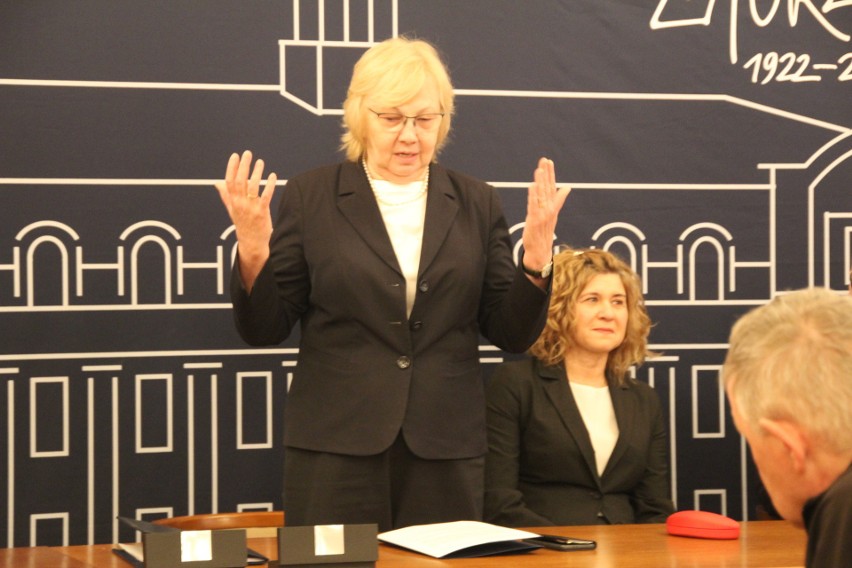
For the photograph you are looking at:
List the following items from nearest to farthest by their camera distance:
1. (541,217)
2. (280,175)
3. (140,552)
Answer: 1. (140,552)
2. (541,217)
3. (280,175)

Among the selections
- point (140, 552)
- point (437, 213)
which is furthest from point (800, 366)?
point (437, 213)

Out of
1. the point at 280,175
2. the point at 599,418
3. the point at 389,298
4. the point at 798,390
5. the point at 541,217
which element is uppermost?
the point at 280,175

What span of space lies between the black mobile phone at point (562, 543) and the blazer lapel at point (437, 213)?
31.4 inches

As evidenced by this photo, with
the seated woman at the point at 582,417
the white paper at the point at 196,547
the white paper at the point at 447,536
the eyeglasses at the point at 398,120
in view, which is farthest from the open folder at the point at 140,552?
the seated woman at the point at 582,417

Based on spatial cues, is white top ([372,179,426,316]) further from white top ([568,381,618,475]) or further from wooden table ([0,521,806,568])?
white top ([568,381,618,475])

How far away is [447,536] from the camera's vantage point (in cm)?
232

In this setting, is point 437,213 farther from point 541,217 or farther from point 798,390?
point 798,390

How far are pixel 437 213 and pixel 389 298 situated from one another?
10.6 inches

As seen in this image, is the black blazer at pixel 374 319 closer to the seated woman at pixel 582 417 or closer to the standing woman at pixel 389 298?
the standing woman at pixel 389 298

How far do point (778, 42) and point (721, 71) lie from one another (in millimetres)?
240

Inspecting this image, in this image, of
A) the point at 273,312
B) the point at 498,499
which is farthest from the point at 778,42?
the point at 273,312

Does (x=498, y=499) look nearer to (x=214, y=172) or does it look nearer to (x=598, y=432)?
(x=598, y=432)

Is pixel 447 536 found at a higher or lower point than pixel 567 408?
lower

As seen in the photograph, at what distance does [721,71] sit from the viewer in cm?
417
